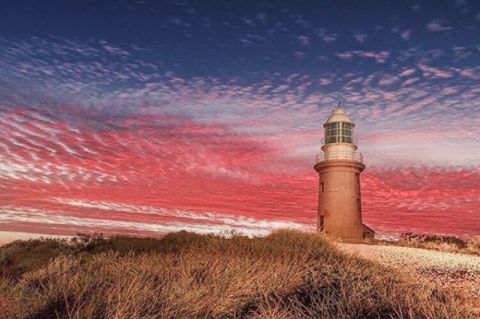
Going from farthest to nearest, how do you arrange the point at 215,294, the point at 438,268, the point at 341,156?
1. the point at 341,156
2. the point at 438,268
3. the point at 215,294

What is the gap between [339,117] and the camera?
25281mm

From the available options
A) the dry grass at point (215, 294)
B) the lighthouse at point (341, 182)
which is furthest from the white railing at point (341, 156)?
the dry grass at point (215, 294)

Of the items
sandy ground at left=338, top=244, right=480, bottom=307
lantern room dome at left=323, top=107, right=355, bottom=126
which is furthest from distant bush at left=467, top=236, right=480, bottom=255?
lantern room dome at left=323, top=107, right=355, bottom=126

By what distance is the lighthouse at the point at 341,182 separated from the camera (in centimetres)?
2470

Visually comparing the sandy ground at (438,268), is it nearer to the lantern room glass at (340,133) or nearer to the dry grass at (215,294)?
the dry grass at (215,294)

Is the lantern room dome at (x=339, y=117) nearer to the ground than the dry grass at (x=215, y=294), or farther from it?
farther from it

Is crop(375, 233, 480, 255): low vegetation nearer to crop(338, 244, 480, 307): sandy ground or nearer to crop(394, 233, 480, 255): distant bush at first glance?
crop(394, 233, 480, 255): distant bush

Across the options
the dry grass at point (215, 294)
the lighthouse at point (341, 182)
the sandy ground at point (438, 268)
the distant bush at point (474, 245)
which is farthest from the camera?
the lighthouse at point (341, 182)

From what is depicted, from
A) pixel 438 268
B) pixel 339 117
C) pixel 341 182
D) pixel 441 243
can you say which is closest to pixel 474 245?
pixel 441 243

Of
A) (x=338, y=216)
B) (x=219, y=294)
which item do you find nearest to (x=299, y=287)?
(x=219, y=294)

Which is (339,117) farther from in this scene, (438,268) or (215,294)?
(215,294)

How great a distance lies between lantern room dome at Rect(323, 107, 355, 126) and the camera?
25.1 metres

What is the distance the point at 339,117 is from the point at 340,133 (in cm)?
95

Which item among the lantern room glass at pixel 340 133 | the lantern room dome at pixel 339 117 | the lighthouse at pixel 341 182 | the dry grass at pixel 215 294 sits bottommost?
the dry grass at pixel 215 294
